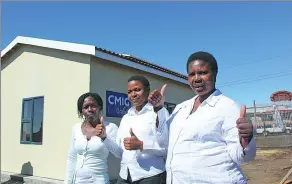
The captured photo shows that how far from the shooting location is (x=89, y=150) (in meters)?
2.98

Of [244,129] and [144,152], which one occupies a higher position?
[244,129]

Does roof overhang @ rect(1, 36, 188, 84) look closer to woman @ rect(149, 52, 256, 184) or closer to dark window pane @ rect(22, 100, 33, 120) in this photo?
dark window pane @ rect(22, 100, 33, 120)

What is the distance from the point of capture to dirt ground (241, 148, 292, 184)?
8.84m

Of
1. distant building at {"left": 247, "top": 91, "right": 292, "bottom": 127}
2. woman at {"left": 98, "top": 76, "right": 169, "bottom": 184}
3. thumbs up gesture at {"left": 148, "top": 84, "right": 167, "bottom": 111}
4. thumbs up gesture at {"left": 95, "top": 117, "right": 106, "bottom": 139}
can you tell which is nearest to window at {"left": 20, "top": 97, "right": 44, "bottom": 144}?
thumbs up gesture at {"left": 95, "top": 117, "right": 106, "bottom": 139}

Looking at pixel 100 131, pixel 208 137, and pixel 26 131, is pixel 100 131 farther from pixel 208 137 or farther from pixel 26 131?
pixel 26 131

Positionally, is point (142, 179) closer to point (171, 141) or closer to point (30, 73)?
point (171, 141)

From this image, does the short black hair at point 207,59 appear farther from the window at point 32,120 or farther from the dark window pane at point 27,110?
the dark window pane at point 27,110

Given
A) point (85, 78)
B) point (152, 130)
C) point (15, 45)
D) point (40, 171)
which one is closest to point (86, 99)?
point (152, 130)

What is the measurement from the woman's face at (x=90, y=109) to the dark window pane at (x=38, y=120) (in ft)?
17.6

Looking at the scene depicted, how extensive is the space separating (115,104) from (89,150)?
4.58 meters

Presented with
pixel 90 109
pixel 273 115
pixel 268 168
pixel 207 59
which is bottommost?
pixel 268 168

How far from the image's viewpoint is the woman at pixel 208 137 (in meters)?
1.83

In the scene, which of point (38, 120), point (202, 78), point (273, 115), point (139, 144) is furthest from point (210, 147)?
point (273, 115)

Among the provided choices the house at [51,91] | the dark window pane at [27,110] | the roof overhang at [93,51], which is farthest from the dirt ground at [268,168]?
the dark window pane at [27,110]
